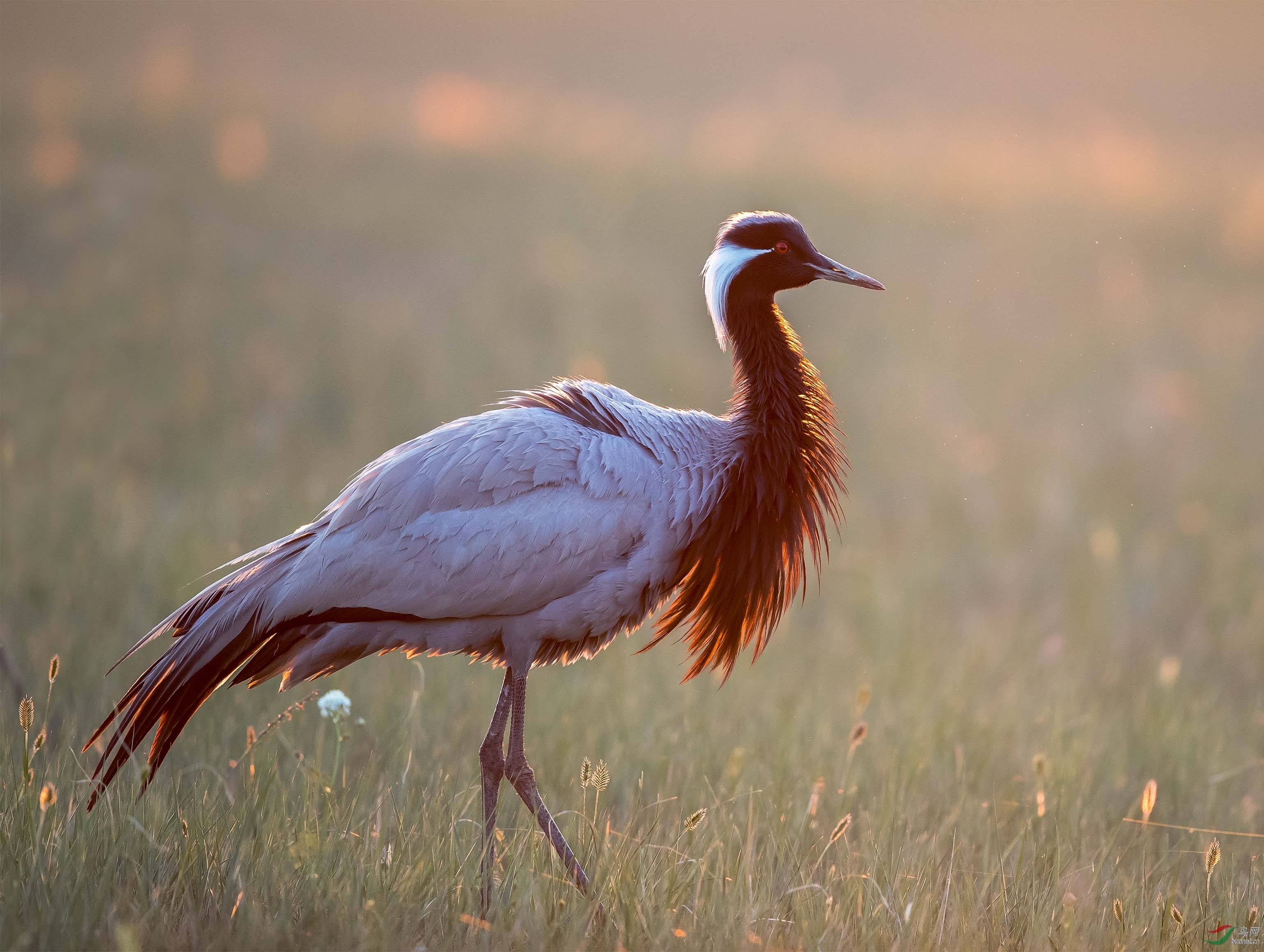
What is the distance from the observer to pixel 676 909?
10.8ft

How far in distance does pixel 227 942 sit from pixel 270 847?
13.7 inches

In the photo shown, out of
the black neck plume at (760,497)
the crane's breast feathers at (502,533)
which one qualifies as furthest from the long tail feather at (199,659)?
the black neck plume at (760,497)

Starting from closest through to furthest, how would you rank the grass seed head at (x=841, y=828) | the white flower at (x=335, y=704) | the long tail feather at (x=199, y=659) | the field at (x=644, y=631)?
1. the field at (x=644, y=631)
2. the grass seed head at (x=841, y=828)
3. the long tail feather at (x=199, y=659)
4. the white flower at (x=335, y=704)

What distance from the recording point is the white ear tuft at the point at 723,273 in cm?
411

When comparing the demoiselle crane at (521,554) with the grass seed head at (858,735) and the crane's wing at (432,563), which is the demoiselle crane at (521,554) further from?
the grass seed head at (858,735)

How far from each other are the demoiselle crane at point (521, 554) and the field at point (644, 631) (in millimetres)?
299

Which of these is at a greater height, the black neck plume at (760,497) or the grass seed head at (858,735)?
the black neck plume at (760,497)

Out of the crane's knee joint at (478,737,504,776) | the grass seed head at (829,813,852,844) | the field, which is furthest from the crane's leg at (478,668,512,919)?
the grass seed head at (829,813,852,844)

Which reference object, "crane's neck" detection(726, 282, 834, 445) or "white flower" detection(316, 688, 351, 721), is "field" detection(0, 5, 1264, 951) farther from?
"crane's neck" detection(726, 282, 834, 445)

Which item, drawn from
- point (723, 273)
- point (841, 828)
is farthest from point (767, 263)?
point (841, 828)

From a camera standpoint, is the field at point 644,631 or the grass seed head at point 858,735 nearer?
the field at point 644,631

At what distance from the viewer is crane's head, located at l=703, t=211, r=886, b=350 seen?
4117 mm

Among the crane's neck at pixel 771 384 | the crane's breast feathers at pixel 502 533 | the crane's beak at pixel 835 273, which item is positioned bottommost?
the crane's breast feathers at pixel 502 533

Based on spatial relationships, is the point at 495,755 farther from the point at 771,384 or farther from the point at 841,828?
the point at 771,384
